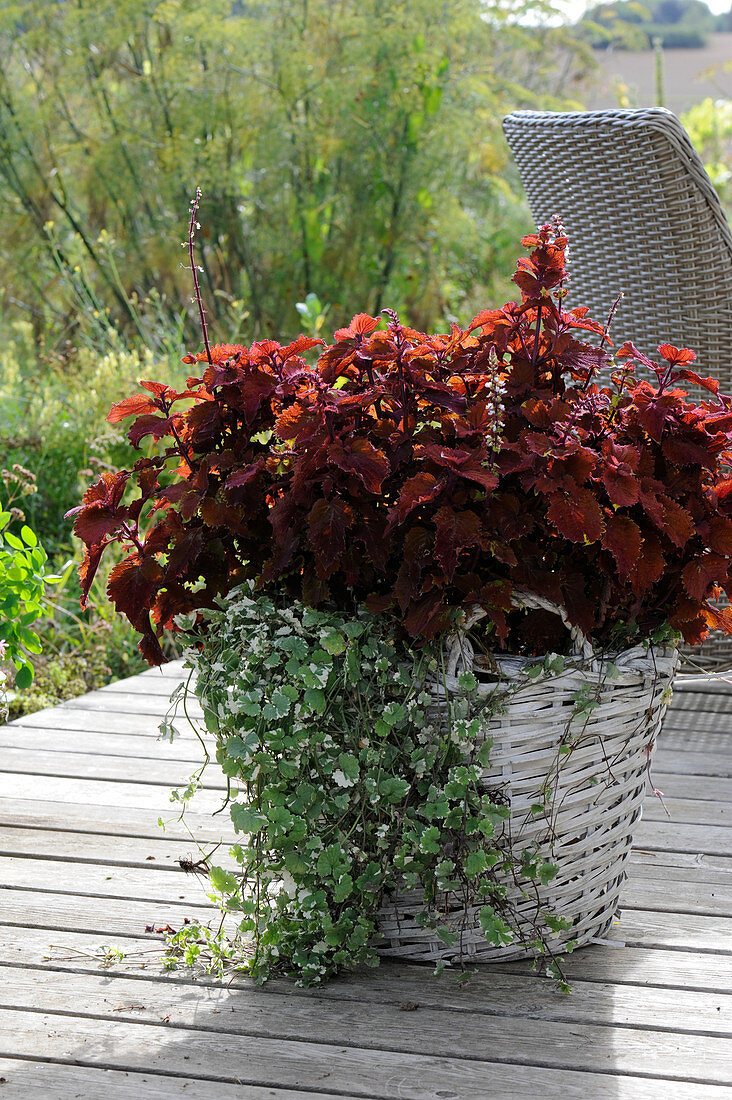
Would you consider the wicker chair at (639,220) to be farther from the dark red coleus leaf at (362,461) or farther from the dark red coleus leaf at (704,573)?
the dark red coleus leaf at (362,461)

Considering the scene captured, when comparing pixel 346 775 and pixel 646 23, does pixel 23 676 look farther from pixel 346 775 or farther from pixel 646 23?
pixel 646 23

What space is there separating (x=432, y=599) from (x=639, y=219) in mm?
1137

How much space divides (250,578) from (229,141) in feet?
11.9

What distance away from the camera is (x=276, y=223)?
4.91m

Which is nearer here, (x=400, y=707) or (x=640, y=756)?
(x=400, y=707)

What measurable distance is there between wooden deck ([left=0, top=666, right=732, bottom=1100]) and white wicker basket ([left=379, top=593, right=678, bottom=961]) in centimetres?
6

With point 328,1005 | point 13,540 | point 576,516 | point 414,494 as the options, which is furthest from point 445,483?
point 13,540

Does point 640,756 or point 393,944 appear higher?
point 640,756

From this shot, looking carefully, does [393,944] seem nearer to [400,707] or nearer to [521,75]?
[400,707]

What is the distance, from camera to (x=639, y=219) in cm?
206

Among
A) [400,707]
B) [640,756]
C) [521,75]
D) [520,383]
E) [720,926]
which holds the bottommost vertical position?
[720,926]

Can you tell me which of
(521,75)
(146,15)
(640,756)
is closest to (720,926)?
(640,756)

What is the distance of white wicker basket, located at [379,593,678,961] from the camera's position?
1.32 m

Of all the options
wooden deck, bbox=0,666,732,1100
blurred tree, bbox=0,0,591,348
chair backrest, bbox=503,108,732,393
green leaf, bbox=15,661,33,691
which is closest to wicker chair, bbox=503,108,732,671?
chair backrest, bbox=503,108,732,393
